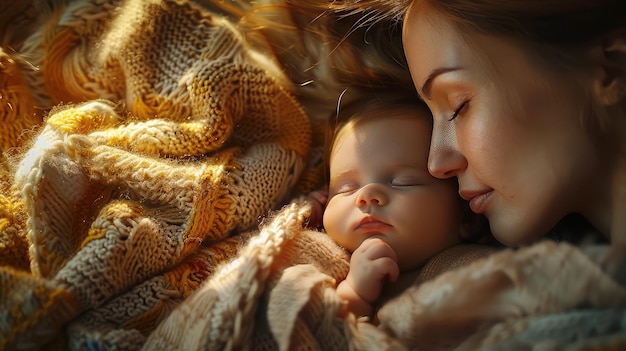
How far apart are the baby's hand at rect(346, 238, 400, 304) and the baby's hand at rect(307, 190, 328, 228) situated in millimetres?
165

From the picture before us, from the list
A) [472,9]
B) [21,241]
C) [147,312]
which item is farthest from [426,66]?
[21,241]

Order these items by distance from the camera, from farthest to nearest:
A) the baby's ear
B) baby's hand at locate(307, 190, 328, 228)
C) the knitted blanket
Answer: baby's hand at locate(307, 190, 328, 228) < the baby's ear < the knitted blanket

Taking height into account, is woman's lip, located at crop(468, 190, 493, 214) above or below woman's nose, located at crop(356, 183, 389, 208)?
above

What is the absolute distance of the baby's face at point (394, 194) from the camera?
3.27 ft

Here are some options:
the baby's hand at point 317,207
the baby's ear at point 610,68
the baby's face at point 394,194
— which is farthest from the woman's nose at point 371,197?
the baby's ear at point 610,68

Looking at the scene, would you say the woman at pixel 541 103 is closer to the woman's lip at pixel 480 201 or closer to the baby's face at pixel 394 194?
the woman's lip at pixel 480 201

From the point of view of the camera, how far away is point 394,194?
3.33 ft

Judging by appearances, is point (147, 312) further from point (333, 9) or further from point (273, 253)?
point (333, 9)

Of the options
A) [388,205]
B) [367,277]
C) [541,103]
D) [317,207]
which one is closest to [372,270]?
[367,277]

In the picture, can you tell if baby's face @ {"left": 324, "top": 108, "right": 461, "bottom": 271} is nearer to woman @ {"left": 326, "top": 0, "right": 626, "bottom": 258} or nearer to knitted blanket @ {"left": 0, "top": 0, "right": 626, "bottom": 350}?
knitted blanket @ {"left": 0, "top": 0, "right": 626, "bottom": 350}

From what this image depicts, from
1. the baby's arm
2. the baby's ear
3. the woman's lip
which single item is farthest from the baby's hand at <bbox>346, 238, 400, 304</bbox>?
the baby's ear

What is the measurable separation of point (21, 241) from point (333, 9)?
678 millimetres

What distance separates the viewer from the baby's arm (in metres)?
0.90

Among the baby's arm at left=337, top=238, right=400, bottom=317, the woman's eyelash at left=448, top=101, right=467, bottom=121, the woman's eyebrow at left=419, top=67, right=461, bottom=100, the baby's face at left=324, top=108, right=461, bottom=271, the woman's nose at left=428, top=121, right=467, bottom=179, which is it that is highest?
the woman's eyebrow at left=419, top=67, right=461, bottom=100
